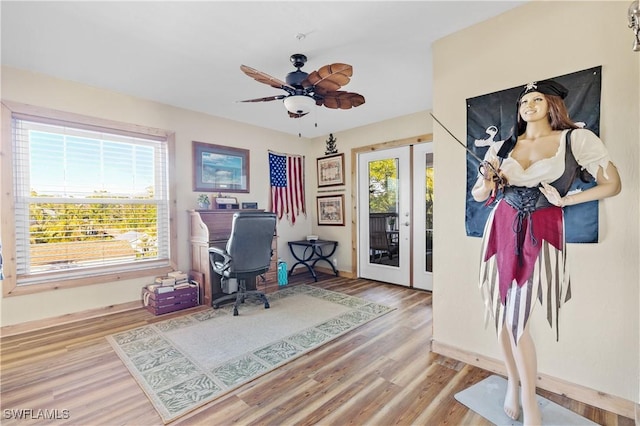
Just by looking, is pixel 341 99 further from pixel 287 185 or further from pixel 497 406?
pixel 287 185

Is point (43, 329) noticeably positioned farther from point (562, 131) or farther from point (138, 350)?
point (562, 131)

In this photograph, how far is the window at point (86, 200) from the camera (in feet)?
9.48

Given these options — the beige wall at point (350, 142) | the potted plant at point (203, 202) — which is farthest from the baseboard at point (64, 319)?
the beige wall at point (350, 142)

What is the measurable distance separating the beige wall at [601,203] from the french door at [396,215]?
6.38 ft

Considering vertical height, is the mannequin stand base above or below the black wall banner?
below

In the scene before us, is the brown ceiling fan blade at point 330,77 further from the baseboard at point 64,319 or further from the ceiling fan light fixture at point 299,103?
the baseboard at point 64,319

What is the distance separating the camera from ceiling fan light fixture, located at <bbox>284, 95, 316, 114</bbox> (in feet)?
7.93

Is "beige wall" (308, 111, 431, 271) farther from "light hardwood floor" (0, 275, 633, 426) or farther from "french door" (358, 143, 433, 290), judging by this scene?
"light hardwood floor" (0, 275, 633, 426)

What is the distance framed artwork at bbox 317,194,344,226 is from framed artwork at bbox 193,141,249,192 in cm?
145

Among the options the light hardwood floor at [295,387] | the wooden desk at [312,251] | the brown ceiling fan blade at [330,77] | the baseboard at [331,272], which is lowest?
the light hardwood floor at [295,387]

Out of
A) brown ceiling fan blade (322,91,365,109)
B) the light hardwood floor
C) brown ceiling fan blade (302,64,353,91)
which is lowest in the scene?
the light hardwood floor

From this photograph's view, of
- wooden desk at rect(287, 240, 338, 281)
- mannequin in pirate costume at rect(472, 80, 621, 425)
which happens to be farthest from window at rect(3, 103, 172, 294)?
mannequin in pirate costume at rect(472, 80, 621, 425)

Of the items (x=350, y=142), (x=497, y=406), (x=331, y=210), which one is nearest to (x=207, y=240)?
(x=331, y=210)

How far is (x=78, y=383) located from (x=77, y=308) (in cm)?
148
